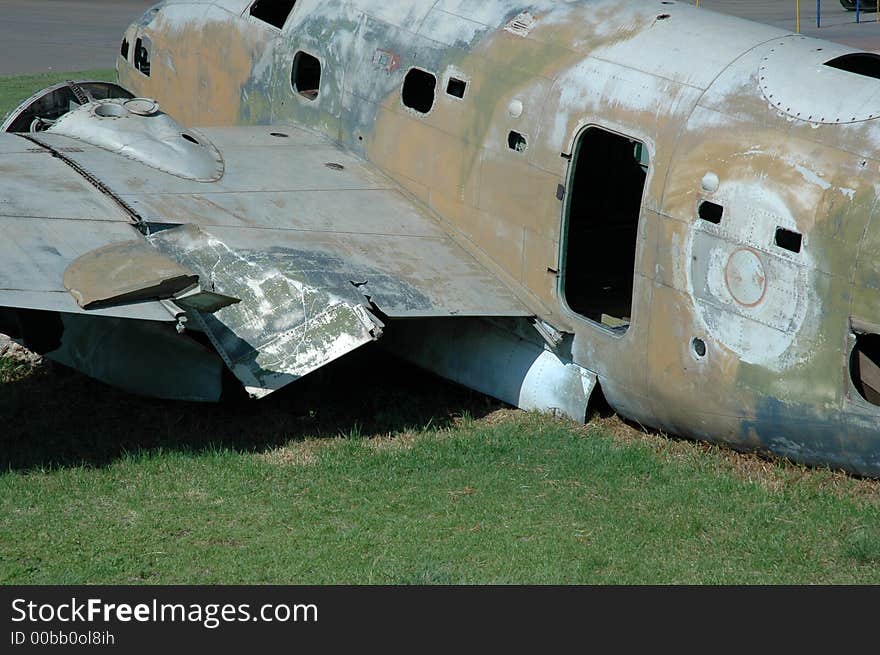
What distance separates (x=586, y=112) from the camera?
12.1 meters

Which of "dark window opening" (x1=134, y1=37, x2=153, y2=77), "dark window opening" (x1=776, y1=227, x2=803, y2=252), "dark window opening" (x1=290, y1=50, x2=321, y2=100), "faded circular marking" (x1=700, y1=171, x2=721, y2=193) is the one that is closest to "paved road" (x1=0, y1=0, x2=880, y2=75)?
A: "dark window opening" (x1=134, y1=37, x2=153, y2=77)

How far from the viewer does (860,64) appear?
11.6 m

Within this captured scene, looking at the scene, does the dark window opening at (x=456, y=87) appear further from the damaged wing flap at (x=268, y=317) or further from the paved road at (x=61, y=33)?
the paved road at (x=61, y=33)

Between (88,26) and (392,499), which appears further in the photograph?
(88,26)

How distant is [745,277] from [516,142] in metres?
2.92

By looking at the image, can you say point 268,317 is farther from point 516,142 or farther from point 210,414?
point 516,142

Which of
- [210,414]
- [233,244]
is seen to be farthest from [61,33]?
[233,244]

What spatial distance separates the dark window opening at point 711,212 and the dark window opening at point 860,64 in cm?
164

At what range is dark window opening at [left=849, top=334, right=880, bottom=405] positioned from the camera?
1057 cm

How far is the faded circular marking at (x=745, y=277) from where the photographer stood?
1086 cm

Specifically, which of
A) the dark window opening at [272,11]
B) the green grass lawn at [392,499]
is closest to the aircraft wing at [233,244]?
the green grass lawn at [392,499]

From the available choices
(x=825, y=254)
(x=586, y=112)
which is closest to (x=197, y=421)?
(x=586, y=112)

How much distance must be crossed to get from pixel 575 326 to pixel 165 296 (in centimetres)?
402
